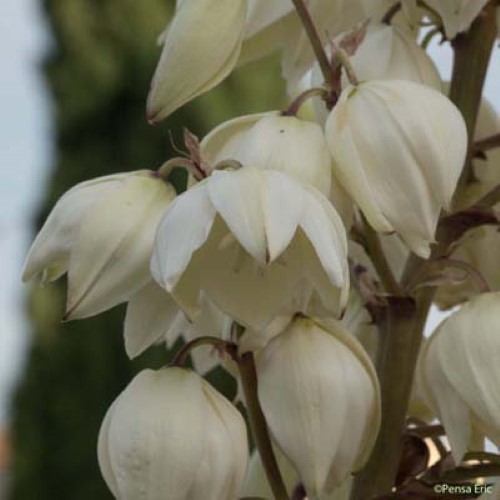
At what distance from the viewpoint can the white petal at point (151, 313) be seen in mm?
708

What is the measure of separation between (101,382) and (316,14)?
11.5 feet

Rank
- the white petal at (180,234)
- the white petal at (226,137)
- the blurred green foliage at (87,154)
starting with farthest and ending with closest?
the blurred green foliage at (87,154) → the white petal at (226,137) → the white petal at (180,234)

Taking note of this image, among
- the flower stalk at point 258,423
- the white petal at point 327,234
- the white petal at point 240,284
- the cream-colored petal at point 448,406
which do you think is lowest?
the cream-colored petal at point 448,406

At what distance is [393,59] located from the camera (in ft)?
2.62

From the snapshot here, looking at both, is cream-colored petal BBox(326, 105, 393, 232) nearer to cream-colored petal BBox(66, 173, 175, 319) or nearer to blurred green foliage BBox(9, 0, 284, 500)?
cream-colored petal BBox(66, 173, 175, 319)

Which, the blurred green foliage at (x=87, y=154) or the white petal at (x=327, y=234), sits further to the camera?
the blurred green foliage at (x=87, y=154)

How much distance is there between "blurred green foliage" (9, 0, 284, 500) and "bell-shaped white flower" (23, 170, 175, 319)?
3.29m

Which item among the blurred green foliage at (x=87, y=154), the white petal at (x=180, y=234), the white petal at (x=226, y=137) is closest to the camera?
the white petal at (x=180, y=234)

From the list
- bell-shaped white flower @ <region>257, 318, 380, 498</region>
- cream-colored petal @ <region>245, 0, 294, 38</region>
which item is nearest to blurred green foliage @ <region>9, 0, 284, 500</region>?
cream-colored petal @ <region>245, 0, 294, 38</region>

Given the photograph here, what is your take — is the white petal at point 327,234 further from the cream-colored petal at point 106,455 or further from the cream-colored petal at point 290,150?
the cream-colored petal at point 106,455

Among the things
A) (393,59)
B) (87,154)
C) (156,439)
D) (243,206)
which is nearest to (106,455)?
(156,439)

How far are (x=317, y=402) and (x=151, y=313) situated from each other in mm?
89

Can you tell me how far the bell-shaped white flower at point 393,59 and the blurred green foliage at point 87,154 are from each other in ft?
10.5

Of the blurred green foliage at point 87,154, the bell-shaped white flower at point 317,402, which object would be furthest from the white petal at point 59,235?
the blurred green foliage at point 87,154
